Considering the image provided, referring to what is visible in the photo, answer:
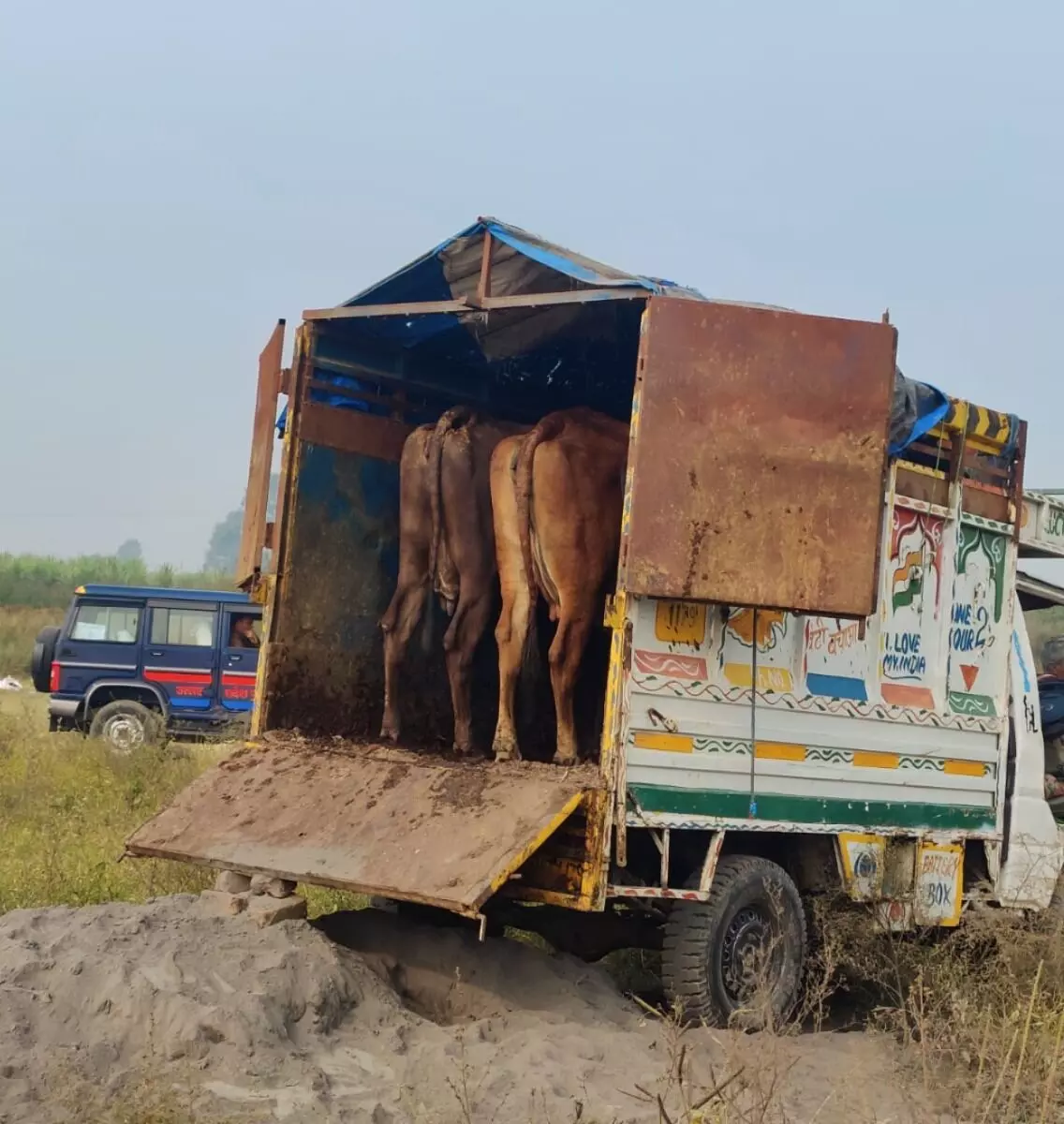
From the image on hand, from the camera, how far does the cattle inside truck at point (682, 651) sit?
498cm

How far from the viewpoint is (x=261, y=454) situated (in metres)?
6.24

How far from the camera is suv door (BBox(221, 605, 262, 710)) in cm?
1639

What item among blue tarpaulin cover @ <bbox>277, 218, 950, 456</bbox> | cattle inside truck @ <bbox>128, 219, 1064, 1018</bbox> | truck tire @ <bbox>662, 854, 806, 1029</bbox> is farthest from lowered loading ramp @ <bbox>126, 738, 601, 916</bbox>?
blue tarpaulin cover @ <bbox>277, 218, 950, 456</bbox>

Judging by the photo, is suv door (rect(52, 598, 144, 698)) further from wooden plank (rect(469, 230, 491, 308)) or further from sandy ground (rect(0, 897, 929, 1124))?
wooden plank (rect(469, 230, 491, 308))

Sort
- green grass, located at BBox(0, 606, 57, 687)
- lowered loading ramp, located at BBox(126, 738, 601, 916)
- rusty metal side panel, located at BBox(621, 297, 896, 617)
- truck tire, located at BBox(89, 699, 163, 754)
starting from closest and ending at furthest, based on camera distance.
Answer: lowered loading ramp, located at BBox(126, 738, 601, 916) < rusty metal side panel, located at BBox(621, 297, 896, 617) < truck tire, located at BBox(89, 699, 163, 754) < green grass, located at BBox(0, 606, 57, 687)

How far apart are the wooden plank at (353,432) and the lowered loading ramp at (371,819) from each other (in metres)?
1.52

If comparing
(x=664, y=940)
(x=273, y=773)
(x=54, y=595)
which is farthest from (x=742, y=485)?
(x=54, y=595)

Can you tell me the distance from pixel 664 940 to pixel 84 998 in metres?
2.28

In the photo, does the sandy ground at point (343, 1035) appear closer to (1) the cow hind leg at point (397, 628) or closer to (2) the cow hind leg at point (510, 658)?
(2) the cow hind leg at point (510, 658)

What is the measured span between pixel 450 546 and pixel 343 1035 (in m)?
2.56

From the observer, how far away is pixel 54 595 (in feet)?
124

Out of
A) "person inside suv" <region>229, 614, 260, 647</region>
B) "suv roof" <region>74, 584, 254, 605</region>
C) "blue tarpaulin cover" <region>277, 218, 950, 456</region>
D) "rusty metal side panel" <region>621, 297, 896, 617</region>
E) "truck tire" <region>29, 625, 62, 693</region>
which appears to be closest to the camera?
"rusty metal side panel" <region>621, 297, 896, 617</region>

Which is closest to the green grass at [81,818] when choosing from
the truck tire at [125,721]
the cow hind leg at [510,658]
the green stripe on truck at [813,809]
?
the truck tire at [125,721]

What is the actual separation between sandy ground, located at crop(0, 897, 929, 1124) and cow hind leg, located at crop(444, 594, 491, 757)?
3.82ft
